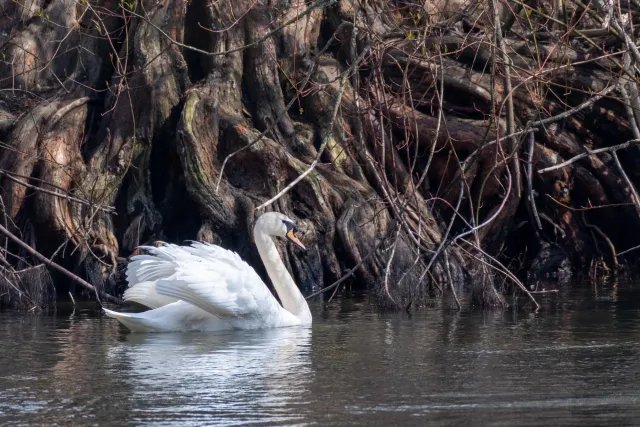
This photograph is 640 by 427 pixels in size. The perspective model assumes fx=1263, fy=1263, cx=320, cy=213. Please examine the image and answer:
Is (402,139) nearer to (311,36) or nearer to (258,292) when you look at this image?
(311,36)

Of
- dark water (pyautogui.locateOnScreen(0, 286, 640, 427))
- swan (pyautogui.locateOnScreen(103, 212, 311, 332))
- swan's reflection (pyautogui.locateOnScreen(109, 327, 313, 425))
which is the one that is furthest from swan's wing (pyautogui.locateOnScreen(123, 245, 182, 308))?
swan's reflection (pyautogui.locateOnScreen(109, 327, 313, 425))

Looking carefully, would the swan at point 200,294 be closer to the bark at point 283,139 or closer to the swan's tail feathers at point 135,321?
the swan's tail feathers at point 135,321

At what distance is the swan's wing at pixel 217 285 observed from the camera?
9.61m

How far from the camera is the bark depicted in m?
13.9

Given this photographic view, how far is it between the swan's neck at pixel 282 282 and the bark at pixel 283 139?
2.04m

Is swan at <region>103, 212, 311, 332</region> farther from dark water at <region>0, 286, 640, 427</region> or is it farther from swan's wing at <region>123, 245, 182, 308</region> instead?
dark water at <region>0, 286, 640, 427</region>

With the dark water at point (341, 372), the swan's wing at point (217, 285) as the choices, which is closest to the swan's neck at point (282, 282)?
the dark water at point (341, 372)

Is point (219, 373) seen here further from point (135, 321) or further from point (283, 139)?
point (283, 139)

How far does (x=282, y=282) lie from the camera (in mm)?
11016

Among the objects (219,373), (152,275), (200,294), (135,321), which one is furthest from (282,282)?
(219,373)

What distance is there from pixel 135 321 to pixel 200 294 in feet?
1.85

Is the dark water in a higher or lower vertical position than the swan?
lower

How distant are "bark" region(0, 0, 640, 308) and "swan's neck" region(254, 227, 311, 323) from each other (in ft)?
6.68

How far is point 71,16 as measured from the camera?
50.4 ft
